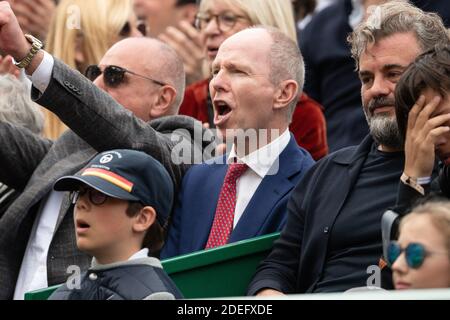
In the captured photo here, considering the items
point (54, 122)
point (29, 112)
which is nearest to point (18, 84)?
point (29, 112)

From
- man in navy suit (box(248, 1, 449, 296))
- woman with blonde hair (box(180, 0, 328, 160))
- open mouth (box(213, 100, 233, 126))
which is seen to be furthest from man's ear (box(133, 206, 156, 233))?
woman with blonde hair (box(180, 0, 328, 160))

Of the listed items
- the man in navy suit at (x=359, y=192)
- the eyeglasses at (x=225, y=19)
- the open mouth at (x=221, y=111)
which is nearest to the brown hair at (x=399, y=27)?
the man in navy suit at (x=359, y=192)

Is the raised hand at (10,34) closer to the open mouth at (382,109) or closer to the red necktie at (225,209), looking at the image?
the red necktie at (225,209)

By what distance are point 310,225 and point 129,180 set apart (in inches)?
34.8

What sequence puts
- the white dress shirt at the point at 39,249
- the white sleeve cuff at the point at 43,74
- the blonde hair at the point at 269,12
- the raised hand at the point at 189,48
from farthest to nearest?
the raised hand at the point at 189,48
the blonde hair at the point at 269,12
the white dress shirt at the point at 39,249
the white sleeve cuff at the point at 43,74

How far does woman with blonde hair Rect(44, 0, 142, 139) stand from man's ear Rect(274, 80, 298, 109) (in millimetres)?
1525

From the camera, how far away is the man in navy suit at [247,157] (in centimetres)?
555

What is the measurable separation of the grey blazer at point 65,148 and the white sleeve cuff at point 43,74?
0.09 ft

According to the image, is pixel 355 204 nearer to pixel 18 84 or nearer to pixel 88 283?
pixel 88 283

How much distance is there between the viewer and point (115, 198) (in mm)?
4566

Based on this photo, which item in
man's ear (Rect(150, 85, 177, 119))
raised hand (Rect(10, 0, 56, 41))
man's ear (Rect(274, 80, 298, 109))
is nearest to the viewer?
man's ear (Rect(274, 80, 298, 109))

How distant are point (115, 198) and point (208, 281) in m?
0.76

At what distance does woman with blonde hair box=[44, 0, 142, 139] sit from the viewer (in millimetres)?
7184

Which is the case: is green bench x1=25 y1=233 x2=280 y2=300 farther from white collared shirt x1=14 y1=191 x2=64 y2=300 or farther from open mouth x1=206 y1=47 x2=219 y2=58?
open mouth x1=206 y1=47 x2=219 y2=58
